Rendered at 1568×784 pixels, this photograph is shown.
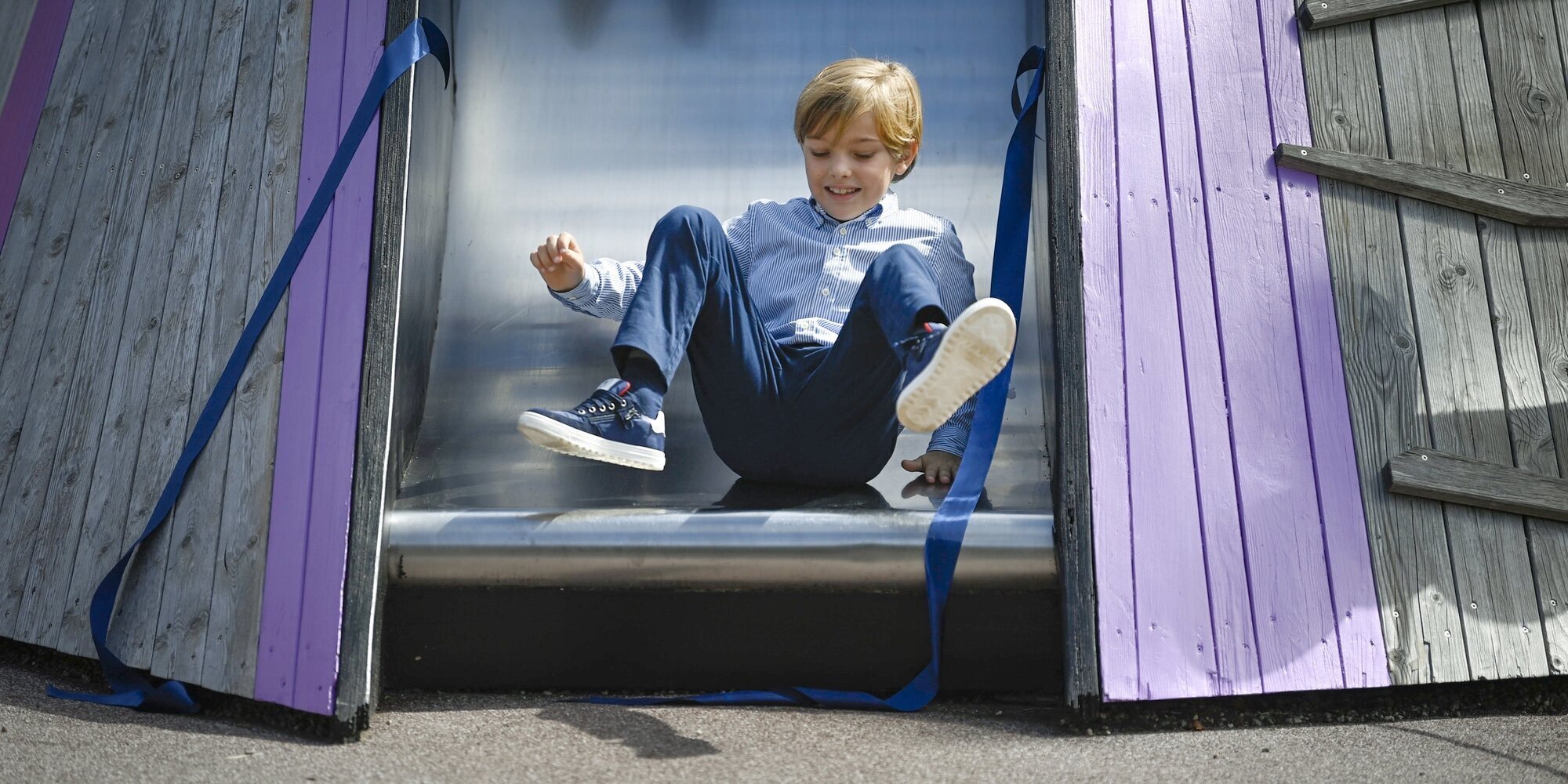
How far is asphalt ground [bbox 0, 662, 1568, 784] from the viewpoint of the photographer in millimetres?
1716

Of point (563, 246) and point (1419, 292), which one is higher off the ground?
point (563, 246)

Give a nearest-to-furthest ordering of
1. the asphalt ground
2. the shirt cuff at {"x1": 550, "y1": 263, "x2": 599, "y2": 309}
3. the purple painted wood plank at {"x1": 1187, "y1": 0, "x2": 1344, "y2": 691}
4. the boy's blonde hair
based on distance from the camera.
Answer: the asphalt ground → the purple painted wood plank at {"x1": 1187, "y1": 0, "x2": 1344, "y2": 691} → the shirt cuff at {"x1": 550, "y1": 263, "x2": 599, "y2": 309} → the boy's blonde hair

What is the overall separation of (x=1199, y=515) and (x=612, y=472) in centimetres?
111

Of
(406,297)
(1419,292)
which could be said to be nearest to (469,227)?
(406,297)

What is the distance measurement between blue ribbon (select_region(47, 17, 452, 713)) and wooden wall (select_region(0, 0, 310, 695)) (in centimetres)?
2

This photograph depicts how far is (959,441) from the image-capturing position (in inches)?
93.8

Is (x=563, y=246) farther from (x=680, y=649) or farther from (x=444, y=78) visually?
(x=444, y=78)

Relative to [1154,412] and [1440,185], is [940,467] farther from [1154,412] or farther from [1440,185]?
[1440,185]

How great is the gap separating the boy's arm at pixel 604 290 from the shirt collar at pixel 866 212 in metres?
0.42

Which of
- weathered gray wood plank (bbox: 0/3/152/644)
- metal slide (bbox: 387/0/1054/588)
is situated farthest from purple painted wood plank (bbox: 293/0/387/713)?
weathered gray wood plank (bbox: 0/3/152/644)

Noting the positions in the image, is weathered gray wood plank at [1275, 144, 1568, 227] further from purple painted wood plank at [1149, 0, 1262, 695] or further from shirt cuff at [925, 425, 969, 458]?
shirt cuff at [925, 425, 969, 458]

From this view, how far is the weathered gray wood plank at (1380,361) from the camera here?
6.44 ft

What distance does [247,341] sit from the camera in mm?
2176

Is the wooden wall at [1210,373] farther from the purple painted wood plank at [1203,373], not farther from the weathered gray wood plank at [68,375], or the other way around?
the weathered gray wood plank at [68,375]
